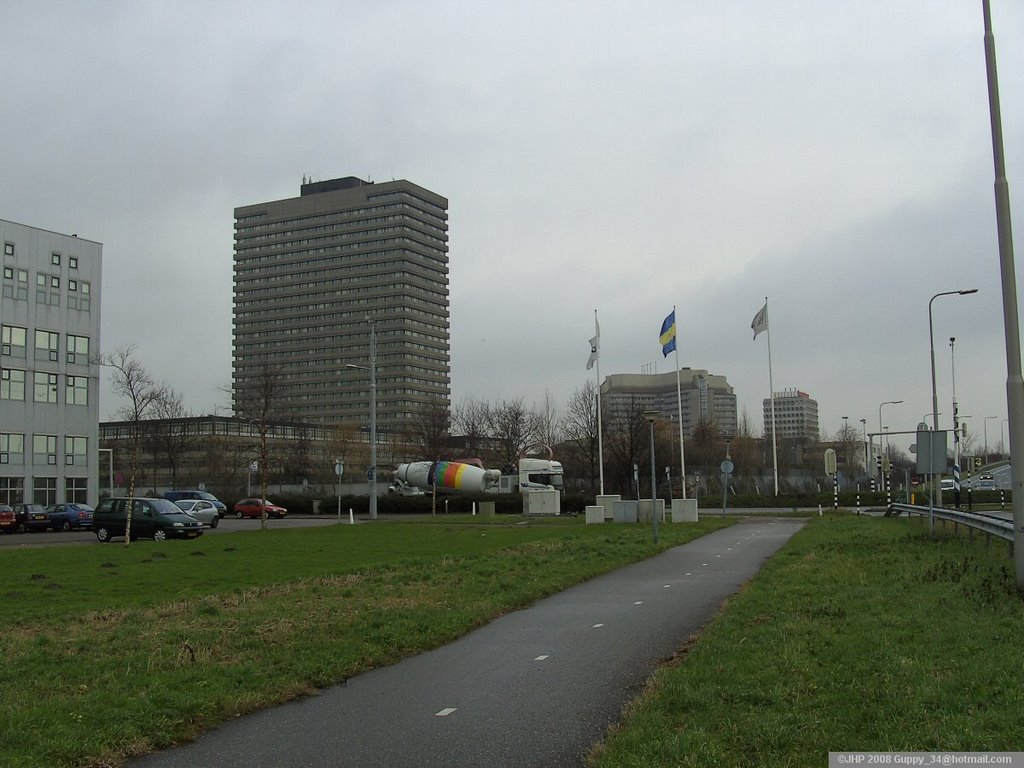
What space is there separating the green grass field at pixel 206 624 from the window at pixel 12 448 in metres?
39.4

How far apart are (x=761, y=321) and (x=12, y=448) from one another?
47103 millimetres

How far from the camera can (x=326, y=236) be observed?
577 ft

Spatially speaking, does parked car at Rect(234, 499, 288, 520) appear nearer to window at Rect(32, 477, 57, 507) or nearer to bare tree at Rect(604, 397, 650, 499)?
window at Rect(32, 477, 57, 507)

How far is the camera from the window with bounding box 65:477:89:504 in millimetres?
63594

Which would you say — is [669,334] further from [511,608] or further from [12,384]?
[12,384]

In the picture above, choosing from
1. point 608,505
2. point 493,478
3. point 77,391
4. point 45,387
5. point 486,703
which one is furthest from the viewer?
point 77,391

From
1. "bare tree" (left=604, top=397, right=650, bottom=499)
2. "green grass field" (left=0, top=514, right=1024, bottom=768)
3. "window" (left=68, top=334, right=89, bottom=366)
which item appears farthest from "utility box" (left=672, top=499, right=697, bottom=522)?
"window" (left=68, top=334, right=89, bottom=366)

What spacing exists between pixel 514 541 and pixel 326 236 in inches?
6097

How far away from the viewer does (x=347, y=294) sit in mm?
176000

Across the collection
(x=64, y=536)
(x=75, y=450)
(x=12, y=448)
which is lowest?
(x=64, y=536)

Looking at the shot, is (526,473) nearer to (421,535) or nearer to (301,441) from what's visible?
(421,535)

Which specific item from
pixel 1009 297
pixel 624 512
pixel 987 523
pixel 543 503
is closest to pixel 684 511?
pixel 624 512

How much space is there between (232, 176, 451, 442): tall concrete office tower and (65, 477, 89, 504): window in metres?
103

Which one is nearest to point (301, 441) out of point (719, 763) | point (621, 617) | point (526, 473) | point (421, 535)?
point (526, 473)
